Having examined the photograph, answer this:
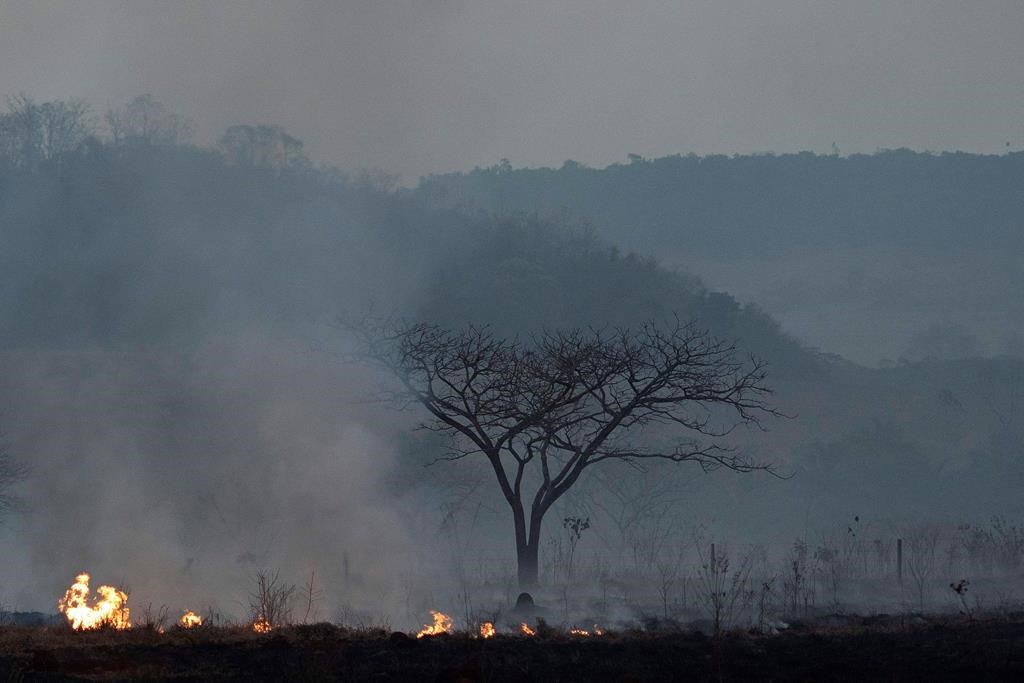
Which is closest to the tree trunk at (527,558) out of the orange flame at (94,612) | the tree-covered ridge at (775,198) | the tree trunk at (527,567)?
the tree trunk at (527,567)

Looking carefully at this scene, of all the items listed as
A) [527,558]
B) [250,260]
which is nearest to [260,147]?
[250,260]

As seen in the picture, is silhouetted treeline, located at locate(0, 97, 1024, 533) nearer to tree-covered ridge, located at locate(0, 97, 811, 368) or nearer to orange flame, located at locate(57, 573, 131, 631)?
tree-covered ridge, located at locate(0, 97, 811, 368)

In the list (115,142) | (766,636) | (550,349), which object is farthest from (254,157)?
(766,636)

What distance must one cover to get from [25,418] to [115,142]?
5824 cm

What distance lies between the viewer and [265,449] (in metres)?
60.2

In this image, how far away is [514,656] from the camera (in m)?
16.6

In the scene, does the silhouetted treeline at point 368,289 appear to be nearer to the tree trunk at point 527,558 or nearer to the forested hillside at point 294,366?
the forested hillside at point 294,366

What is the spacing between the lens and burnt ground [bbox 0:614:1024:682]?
593 inches

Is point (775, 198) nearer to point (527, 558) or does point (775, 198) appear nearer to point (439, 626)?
point (527, 558)

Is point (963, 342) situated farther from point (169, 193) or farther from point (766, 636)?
point (766, 636)

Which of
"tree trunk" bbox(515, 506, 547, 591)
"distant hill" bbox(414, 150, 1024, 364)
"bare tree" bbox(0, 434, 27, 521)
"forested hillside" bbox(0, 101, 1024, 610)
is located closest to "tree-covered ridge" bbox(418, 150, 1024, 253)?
"distant hill" bbox(414, 150, 1024, 364)

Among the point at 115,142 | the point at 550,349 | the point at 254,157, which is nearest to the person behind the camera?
the point at 550,349

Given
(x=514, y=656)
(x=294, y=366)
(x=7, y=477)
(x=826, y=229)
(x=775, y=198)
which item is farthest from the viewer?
(x=775, y=198)

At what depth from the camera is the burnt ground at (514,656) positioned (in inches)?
593
